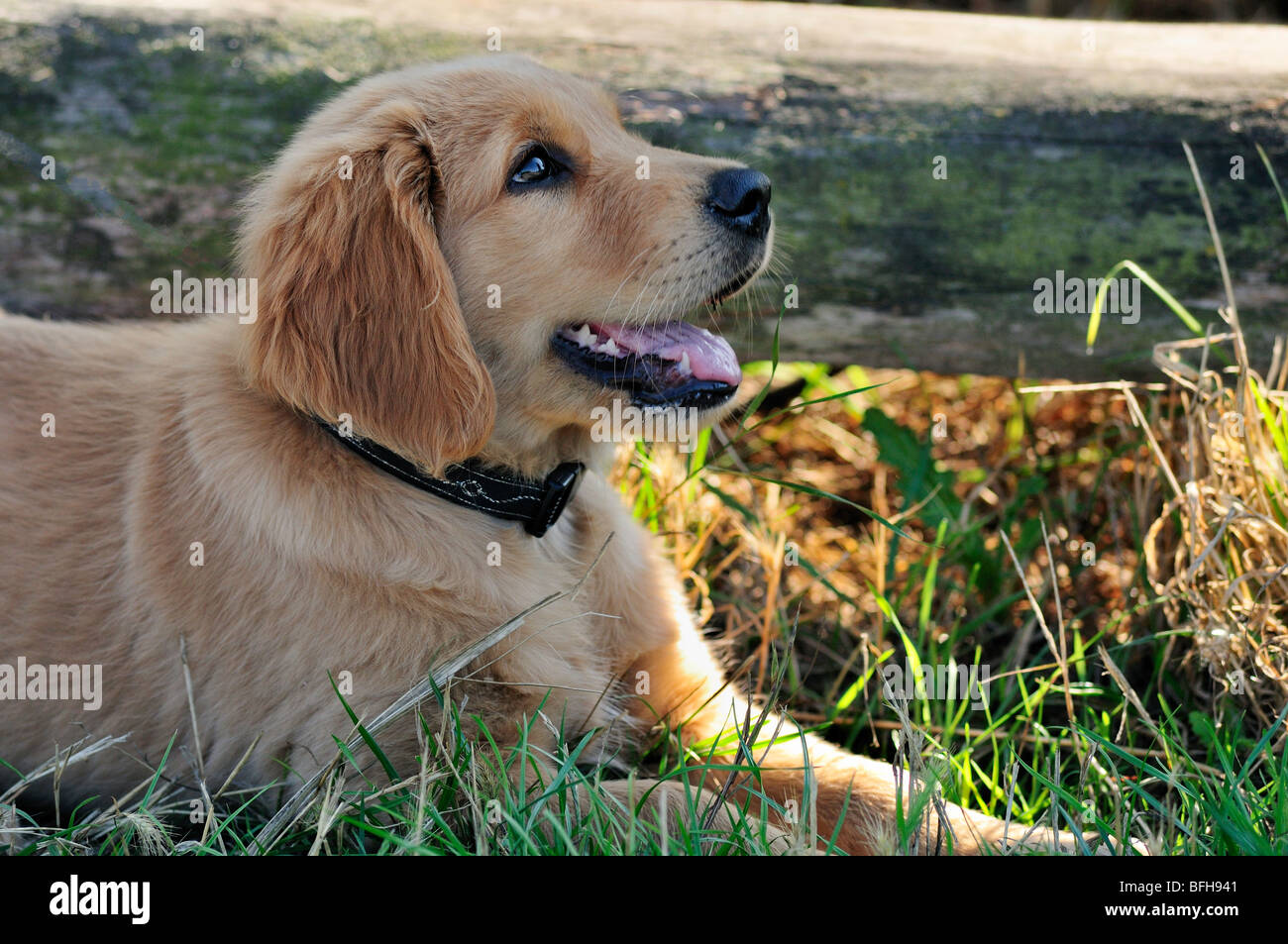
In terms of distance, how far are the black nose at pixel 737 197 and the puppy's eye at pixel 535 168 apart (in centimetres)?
34

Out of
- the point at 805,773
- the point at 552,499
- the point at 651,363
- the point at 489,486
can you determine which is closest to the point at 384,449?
the point at 489,486

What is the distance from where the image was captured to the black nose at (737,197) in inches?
96.7

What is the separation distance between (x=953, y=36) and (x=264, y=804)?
2.85 metres

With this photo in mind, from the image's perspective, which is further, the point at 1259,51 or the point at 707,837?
the point at 1259,51

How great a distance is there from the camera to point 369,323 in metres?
2.30

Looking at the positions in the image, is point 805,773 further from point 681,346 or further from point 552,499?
point 681,346

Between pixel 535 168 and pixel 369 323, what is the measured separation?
51 cm

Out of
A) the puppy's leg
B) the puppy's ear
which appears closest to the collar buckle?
the puppy's ear

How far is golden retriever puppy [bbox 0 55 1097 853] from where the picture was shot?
90.8 inches

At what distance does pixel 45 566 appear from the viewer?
8.29 feet

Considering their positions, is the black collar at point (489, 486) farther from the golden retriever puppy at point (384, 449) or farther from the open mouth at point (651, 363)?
the open mouth at point (651, 363)

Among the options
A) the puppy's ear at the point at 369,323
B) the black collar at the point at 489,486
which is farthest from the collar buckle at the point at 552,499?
the puppy's ear at the point at 369,323
